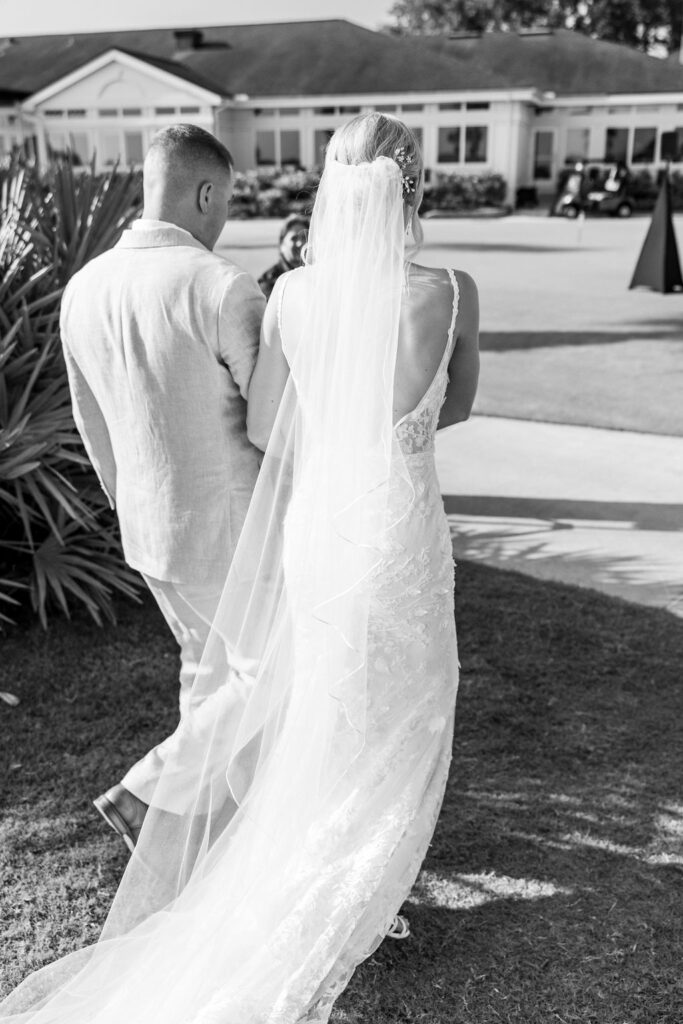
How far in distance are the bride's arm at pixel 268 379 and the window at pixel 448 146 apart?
4310cm

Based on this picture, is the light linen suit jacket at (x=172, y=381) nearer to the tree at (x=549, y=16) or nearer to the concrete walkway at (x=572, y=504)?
the concrete walkway at (x=572, y=504)

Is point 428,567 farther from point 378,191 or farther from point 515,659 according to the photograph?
point 515,659

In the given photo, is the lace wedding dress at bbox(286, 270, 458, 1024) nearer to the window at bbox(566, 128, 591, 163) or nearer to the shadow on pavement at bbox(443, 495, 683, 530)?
the shadow on pavement at bbox(443, 495, 683, 530)

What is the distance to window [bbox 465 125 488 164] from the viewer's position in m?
42.3

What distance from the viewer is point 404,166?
2525mm

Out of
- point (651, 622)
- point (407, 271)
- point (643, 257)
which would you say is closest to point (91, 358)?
point (407, 271)

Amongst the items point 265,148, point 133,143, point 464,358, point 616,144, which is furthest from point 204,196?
point 616,144

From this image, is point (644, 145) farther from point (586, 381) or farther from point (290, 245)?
point (290, 245)

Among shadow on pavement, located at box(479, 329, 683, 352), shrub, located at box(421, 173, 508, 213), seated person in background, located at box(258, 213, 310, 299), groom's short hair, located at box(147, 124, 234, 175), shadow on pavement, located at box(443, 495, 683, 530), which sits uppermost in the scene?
shrub, located at box(421, 173, 508, 213)

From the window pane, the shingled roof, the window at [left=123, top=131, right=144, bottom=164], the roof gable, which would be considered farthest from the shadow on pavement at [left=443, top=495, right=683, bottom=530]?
the window at [left=123, top=131, right=144, bottom=164]

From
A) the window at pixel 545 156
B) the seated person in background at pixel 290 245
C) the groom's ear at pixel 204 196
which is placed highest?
the window at pixel 545 156

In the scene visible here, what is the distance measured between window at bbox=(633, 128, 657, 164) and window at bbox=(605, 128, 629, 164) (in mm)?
388

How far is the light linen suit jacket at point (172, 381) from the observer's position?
2.77 metres

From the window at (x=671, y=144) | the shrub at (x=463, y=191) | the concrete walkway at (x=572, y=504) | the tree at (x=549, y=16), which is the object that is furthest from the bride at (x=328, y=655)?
the tree at (x=549, y=16)
